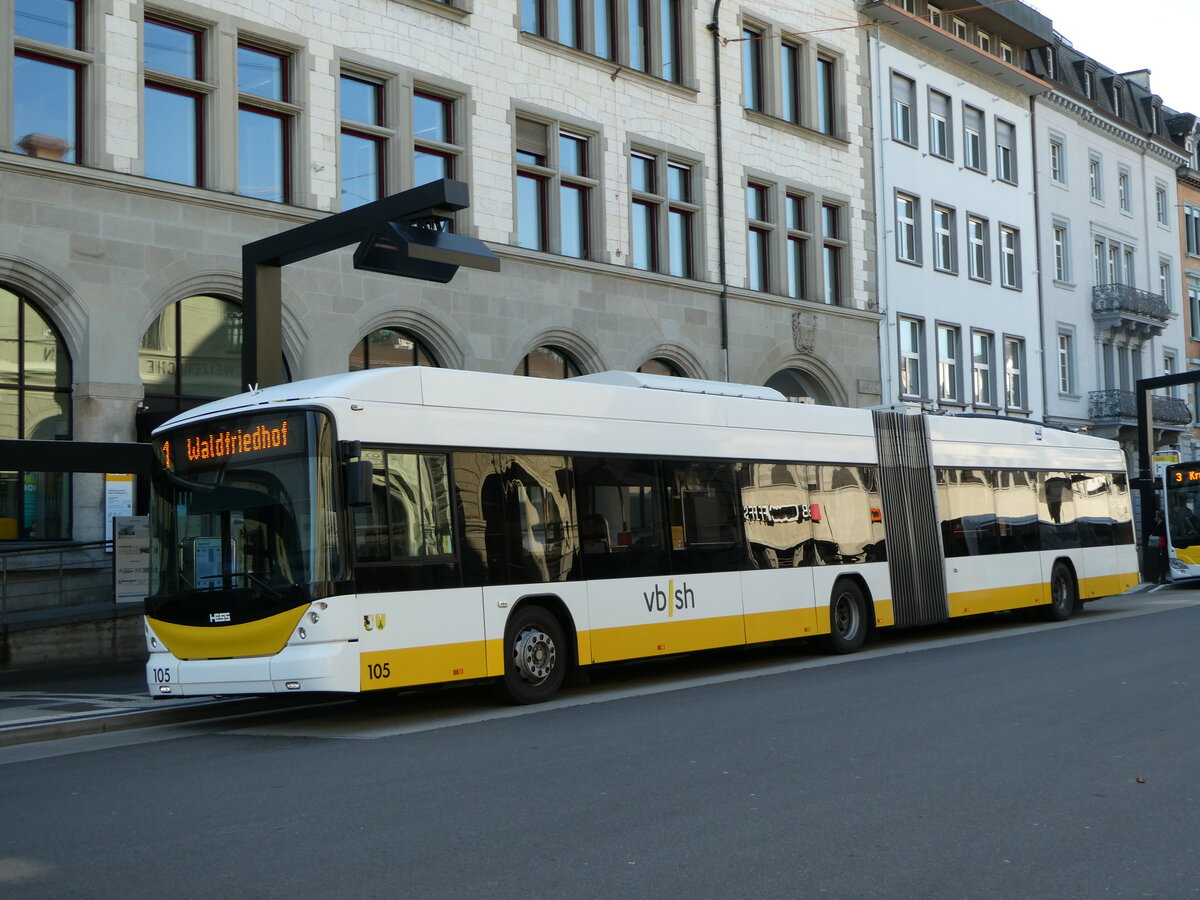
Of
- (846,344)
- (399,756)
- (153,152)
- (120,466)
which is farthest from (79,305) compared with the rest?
(846,344)

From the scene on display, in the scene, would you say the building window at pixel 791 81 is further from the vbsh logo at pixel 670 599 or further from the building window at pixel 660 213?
Answer: the vbsh logo at pixel 670 599

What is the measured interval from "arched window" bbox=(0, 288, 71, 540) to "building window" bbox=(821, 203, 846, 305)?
18.0 m

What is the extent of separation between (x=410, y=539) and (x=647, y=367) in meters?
15.6

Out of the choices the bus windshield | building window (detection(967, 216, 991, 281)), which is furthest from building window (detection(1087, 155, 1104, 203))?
the bus windshield

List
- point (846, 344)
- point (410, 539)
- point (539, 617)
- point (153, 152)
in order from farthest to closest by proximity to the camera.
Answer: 1. point (846, 344)
2. point (153, 152)
3. point (539, 617)
4. point (410, 539)

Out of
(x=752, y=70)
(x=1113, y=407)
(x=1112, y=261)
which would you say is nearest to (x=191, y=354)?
(x=752, y=70)

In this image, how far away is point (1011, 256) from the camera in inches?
1580

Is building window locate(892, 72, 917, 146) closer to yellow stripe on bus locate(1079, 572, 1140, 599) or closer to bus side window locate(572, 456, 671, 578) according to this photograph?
yellow stripe on bus locate(1079, 572, 1140, 599)

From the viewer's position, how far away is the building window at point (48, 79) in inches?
715

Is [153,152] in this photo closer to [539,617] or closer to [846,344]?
[539,617]

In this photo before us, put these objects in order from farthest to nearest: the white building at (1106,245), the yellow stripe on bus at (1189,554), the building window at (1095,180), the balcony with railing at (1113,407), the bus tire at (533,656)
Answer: the building window at (1095,180) → the balcony with railing at (1113,407) → the white building at (1106,245) → the yellow stripe on bus at (1189,554) → the bus tire at (533,656)

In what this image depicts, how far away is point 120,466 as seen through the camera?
14.6 m

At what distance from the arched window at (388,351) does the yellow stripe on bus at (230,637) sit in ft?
34.0

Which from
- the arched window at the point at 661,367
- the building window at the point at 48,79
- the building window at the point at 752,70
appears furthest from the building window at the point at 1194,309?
the building window at the point at 48,79
